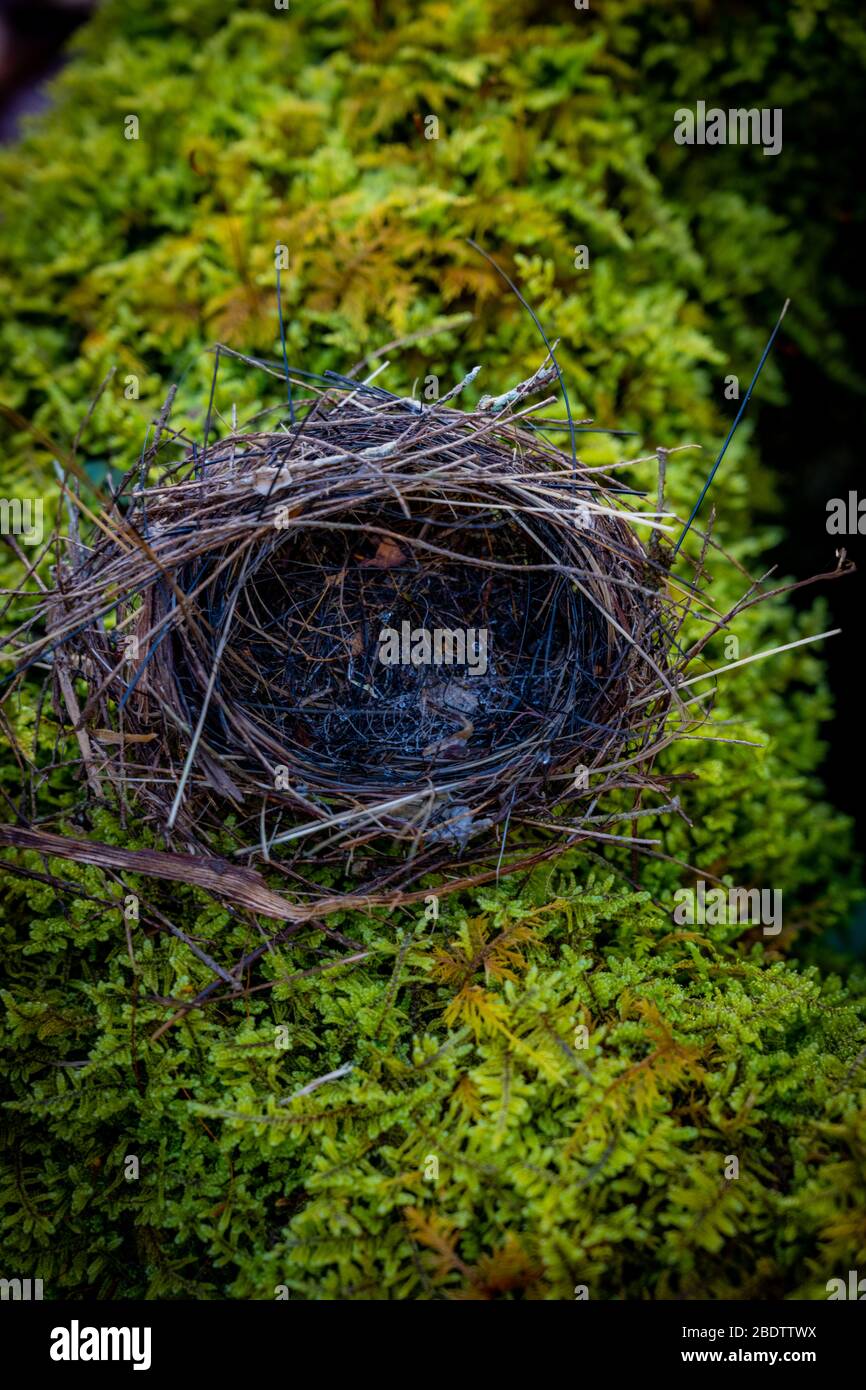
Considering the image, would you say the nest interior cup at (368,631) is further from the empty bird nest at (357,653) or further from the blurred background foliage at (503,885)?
the blurred background foliage at (503,885)

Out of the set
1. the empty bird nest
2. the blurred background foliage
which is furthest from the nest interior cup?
the blurred background foliage

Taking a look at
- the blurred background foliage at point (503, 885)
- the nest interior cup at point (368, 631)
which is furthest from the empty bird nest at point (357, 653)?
the blurred background foliage at point (503, 885)

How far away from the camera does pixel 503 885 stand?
192cm

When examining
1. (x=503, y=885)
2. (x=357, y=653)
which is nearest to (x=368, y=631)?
(x=357, y=653)

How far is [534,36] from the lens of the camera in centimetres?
267

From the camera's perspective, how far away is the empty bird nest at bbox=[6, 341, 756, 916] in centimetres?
175

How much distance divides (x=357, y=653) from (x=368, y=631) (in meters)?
0.07

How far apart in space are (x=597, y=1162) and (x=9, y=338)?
9.58ft

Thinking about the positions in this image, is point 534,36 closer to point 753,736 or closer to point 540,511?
point 540,511

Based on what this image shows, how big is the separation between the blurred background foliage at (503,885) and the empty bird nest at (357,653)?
201 mm

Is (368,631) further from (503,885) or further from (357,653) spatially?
(503,885)

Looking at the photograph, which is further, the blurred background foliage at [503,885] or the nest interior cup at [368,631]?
the nest interior cup at [368,631]

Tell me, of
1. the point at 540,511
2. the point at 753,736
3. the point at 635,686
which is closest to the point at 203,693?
the point at 540,511

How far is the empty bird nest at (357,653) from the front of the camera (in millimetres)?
1755
